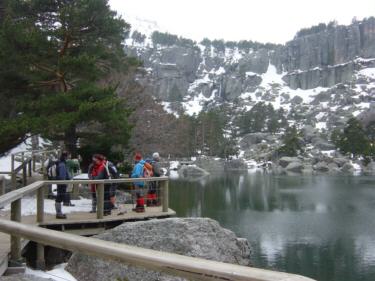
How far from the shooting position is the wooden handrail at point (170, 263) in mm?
2033

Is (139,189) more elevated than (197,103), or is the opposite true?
(197,103)

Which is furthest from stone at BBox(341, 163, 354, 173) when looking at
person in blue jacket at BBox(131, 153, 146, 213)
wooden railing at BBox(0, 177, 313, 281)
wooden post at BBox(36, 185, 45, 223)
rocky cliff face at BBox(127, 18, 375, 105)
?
rocky cliff face at BBox(127, 18, 375, 105)

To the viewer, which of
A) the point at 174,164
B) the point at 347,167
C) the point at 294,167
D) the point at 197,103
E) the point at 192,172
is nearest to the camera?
the point at 192,172

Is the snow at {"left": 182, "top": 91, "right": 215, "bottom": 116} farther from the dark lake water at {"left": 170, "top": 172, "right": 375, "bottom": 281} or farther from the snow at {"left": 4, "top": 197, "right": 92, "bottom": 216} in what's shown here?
the snow at {"left": 4, "top": 197, "right": 92, "bottom": 216}

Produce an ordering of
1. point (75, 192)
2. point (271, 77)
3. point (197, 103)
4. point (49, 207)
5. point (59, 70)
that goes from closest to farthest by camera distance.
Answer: point (49, 207) < point (59, 70) < point (75, 192) < point (197, 103) < point (271, 77)

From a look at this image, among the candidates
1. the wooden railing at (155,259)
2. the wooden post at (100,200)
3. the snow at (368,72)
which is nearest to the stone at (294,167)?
the wooden post at (100,200)

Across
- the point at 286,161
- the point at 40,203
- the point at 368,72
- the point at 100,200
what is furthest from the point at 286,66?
the point at 40,203

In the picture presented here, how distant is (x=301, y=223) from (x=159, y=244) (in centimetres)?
1507

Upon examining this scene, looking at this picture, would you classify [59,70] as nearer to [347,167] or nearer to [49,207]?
[49,207]

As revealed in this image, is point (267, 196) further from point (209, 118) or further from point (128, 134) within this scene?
point (209, 118)

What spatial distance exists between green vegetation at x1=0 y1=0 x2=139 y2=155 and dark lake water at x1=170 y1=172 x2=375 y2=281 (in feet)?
22.0

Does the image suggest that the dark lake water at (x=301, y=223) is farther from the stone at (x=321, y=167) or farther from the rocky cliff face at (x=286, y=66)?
the rocky cliff face at (x=286, y=66)

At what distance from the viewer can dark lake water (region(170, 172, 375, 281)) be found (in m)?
14.9

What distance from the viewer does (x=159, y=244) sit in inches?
329
